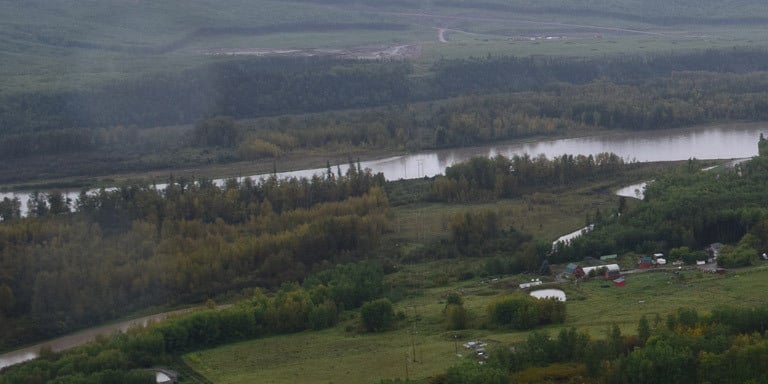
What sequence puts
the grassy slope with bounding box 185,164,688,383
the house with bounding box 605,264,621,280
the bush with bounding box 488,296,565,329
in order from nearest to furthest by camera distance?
the grassy slope with bounding box 185,164,688,383
the bush with bounding box 488,296,565,329
the house with bounding box 605,264,621,280

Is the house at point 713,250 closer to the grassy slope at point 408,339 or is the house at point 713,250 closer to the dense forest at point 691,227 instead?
the dense forest at point 691,227

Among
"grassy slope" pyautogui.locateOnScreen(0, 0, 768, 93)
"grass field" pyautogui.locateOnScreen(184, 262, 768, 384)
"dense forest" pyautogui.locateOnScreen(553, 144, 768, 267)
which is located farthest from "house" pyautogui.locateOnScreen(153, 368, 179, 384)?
"grassy slope" pyautogui.locateOnScreen(0, 0, 768, 93)

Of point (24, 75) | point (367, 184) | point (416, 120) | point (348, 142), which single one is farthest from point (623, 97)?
point (24, 75)

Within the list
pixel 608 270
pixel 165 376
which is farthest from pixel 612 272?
pixel 165 376

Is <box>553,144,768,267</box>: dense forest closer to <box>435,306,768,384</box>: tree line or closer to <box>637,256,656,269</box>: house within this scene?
<box>637,256,656,269</box>: house

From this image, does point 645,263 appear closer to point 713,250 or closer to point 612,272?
point 612,272

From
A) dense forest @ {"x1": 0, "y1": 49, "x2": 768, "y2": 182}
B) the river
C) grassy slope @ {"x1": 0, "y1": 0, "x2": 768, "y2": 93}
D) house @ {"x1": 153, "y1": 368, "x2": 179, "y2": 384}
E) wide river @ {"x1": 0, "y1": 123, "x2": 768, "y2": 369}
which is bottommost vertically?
house @ {"x1": 153, "y1": 368, "x2": 179, "y2": 384}
